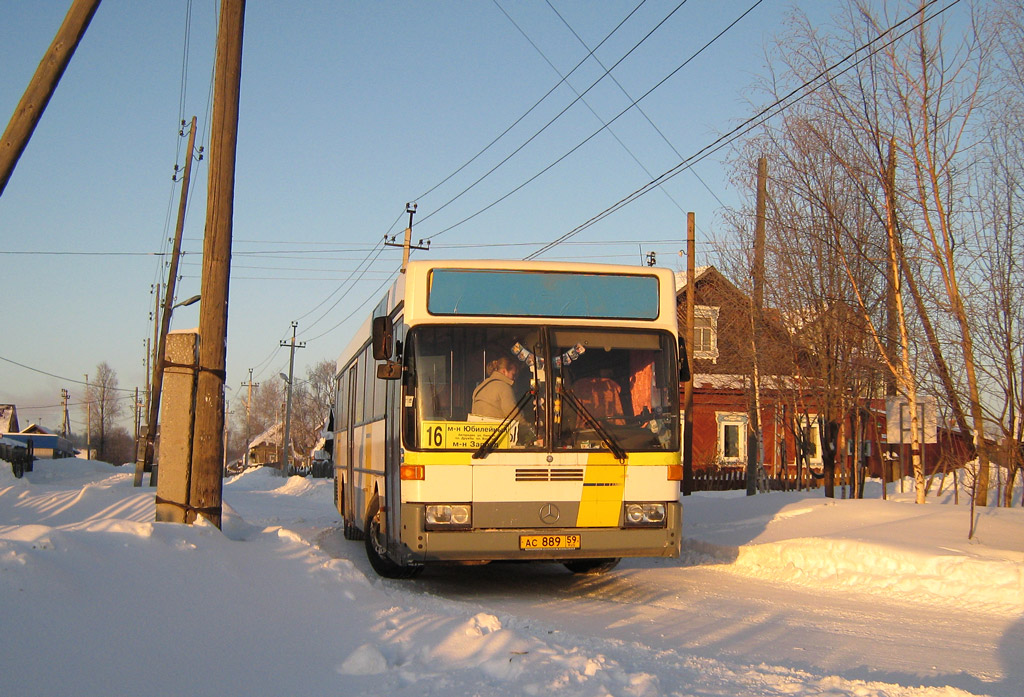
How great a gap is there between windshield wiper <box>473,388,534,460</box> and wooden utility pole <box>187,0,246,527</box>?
2612 mm

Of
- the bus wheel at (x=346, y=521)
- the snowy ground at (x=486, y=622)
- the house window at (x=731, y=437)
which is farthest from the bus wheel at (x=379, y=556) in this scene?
the house window at (x=731, y=437)

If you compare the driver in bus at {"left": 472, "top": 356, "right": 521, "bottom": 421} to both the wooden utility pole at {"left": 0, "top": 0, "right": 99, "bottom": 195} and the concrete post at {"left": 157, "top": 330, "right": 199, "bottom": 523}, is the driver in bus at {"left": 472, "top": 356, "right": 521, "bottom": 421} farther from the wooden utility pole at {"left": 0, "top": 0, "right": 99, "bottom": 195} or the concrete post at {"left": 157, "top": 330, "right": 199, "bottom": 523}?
the wooden utility pole at {"left": 0, "top": 0, "right": 99, "bottom": 195}

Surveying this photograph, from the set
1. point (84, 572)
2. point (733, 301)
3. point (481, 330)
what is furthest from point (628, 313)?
point (733, 301)

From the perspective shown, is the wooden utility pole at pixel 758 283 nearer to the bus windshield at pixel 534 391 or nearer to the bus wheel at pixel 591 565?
the bus wheel at pixel 591 565

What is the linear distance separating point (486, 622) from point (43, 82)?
780 cm

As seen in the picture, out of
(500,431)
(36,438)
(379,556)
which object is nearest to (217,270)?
(500,431)

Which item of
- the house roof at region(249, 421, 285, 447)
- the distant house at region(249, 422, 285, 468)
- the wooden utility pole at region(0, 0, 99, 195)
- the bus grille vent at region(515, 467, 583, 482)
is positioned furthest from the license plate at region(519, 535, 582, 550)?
the house roof at region(249, 421, 285, 447)

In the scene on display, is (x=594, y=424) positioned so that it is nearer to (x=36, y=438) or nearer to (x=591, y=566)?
(x=591, y=566)

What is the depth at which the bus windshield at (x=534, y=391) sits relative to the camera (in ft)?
29.3

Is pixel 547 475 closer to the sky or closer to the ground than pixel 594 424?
closer to the ground

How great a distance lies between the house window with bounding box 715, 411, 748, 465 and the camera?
3712 centimetres

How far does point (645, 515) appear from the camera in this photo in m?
Result: 9.15

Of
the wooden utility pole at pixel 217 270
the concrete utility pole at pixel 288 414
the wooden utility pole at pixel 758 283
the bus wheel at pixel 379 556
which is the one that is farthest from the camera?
the concrete utility pole at pixel 288 414

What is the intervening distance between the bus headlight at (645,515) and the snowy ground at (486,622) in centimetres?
78
